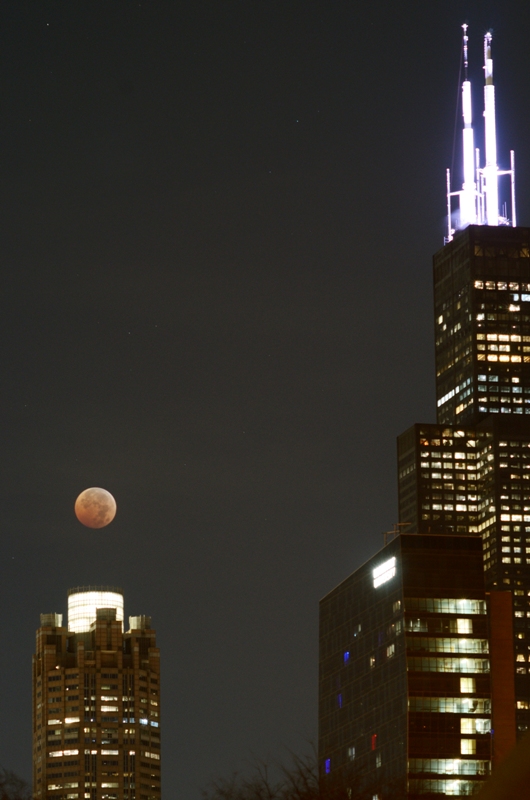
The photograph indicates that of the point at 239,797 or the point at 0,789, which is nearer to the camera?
the point at 0,789

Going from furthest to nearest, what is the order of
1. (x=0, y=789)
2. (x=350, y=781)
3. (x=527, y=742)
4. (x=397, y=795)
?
1. (x=397, y=795)
2. (x=350, y=781)
3. (x=0, y=789)
4. (x=527, y=742)

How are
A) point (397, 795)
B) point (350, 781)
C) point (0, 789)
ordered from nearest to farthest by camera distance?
point (0, 789) < point (350, 781) < point (397, 795)

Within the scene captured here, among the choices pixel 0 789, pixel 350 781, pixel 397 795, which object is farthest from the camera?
pixel 397 795

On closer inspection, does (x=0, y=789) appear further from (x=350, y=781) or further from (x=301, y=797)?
(x=350, y=781)

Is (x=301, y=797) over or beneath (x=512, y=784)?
over

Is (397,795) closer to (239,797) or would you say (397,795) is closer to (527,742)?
(239,797)

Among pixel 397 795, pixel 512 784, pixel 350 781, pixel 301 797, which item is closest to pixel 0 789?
pixel 301 797

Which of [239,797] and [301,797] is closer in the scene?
[301,797]

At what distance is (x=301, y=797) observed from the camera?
248 ft

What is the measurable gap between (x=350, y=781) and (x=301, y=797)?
10.4 m

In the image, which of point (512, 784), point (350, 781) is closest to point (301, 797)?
point (350, 781)

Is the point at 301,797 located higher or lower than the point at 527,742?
higher

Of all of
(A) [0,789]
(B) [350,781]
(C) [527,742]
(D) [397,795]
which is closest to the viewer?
(C) [527,742]

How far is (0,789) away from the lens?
246ft
